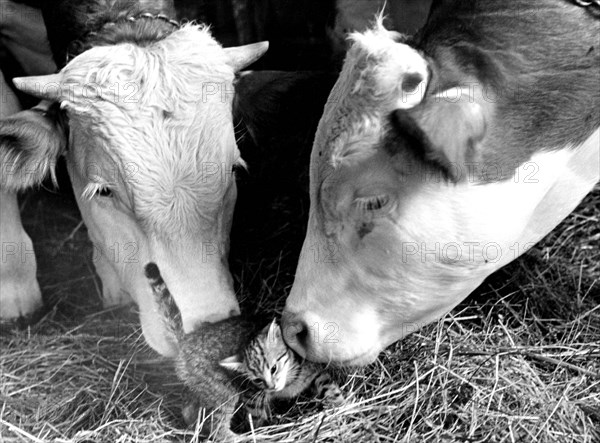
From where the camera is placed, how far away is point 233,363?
314 centimetres

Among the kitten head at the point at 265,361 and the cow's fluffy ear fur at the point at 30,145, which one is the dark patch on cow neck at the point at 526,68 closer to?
the kitten head at the point at 265,361

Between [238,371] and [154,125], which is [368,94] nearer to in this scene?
[154,125]

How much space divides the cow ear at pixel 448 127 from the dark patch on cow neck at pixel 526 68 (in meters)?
0.09

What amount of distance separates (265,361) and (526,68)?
137 cm

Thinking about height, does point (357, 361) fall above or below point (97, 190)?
Answer: below

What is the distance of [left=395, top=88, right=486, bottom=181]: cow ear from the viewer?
108 inches

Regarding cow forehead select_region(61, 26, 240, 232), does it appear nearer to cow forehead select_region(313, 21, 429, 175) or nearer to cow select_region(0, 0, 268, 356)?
cow select_region(0, 0, 268, 356)

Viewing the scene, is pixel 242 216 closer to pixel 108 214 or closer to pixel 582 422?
pixel 108 214

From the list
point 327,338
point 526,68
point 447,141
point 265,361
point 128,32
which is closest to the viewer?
point 447,141

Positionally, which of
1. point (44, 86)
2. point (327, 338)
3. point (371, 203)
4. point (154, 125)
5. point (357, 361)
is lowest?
point (357, 361)

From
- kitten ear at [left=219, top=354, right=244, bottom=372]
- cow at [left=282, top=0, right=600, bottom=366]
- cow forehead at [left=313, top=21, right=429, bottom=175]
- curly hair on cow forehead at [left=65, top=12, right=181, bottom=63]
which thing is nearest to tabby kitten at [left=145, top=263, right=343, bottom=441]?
kitten ear at [left=219, top=354, right=244, bottom=372]

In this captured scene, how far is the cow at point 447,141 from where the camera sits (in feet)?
9.51

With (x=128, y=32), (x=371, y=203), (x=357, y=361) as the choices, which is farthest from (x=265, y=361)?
(x=128, y=32)

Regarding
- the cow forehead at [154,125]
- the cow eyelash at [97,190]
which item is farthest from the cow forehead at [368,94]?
the cow eyelash at [97,190]
